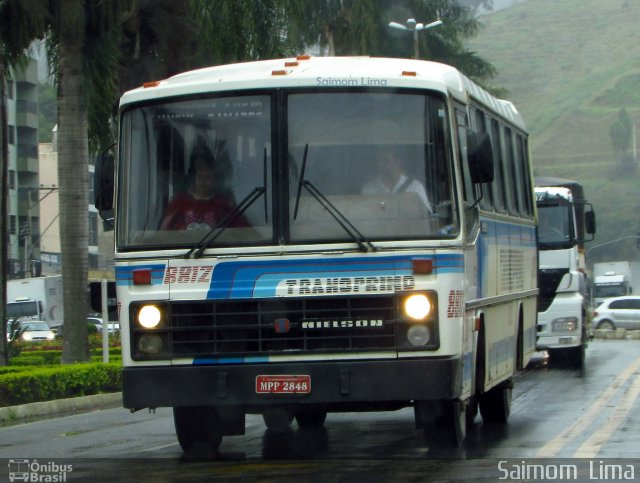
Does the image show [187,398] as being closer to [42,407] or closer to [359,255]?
[359,255]

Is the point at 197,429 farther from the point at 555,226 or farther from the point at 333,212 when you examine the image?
the point at 555,226

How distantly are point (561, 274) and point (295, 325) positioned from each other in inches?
580

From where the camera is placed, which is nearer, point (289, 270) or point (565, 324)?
point (289, 270)

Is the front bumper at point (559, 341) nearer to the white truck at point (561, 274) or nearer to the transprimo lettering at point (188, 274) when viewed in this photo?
the white truck at point (561, 274)

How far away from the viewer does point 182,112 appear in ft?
32.9

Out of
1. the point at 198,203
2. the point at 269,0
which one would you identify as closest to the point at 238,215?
the point at 198,203

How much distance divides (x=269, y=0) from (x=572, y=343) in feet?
26.2

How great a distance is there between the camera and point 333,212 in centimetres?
957

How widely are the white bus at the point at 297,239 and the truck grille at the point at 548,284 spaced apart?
13618mm

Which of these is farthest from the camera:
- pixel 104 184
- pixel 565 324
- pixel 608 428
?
pixel 565 324

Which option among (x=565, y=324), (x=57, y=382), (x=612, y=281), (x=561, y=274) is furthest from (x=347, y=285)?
(x=612, y=281)

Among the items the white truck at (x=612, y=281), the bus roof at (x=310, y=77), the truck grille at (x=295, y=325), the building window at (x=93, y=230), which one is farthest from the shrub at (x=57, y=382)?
the white truck at (x=612, y=281)

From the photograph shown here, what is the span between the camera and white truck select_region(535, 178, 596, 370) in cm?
2325

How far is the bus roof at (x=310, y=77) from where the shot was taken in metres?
9.82
